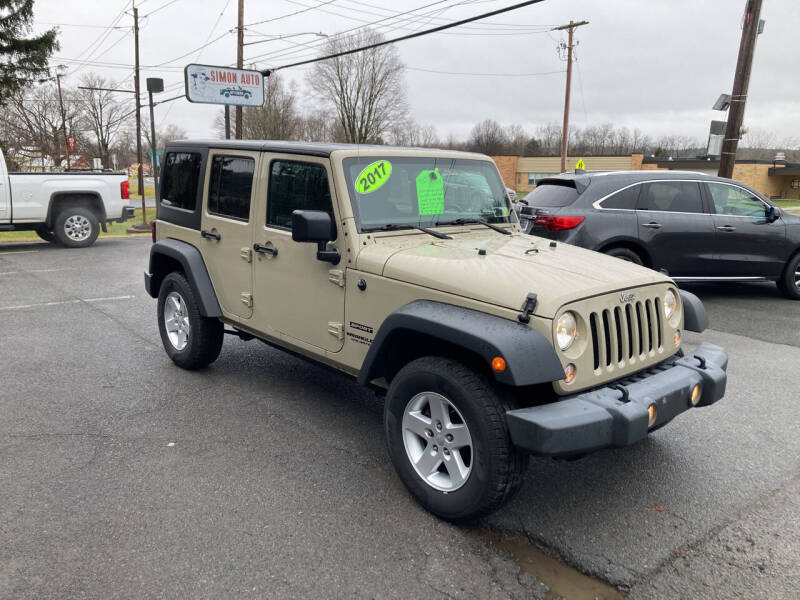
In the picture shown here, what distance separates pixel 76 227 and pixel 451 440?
12942mm

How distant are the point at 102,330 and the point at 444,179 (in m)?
4.52

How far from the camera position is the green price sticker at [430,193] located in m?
4.03

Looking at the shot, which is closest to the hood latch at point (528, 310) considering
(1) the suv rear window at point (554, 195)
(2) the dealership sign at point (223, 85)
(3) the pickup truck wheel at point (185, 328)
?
(3) the pickup truck wheel at point (185, 328)

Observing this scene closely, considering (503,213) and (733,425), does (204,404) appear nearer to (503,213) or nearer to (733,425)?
(503,213)

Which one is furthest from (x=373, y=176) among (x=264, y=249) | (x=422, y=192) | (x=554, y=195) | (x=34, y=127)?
(x=34, y=127)

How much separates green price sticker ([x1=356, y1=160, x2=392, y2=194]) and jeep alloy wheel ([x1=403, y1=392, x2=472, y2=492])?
135cm

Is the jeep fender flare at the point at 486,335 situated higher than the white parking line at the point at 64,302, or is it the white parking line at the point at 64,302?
the jeep fender flare at the point at 486,335

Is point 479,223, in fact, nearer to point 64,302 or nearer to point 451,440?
point 451,440

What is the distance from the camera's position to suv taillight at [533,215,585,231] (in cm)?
769

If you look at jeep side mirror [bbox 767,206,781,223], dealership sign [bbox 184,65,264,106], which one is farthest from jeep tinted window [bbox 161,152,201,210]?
dealership sign [bbox 184,65,264,106]

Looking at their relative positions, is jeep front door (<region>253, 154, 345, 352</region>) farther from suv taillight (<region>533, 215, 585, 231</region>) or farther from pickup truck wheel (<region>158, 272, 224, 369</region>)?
suv taillight (<region>533, 215, 585, 231</region>)

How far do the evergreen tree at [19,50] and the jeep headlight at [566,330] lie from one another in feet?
90.7

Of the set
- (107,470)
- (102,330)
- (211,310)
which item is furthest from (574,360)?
(102,330)

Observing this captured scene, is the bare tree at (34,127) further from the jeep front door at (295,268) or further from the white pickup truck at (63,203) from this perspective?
the jeep front door at (295,268)
